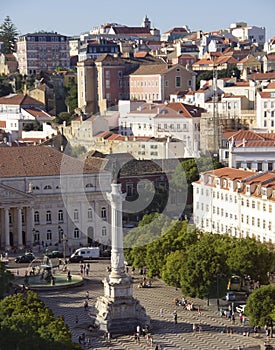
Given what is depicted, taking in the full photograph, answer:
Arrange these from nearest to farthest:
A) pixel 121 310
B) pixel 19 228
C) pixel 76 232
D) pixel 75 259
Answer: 1. pixel 121 310
2. pixel 75 259
3. pixel 19 228
4. pixel 76 232

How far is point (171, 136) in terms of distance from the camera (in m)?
104

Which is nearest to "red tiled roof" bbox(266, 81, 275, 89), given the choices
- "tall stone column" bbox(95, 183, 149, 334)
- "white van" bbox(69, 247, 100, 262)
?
"white van" bbox(69, 247, 100, 262)

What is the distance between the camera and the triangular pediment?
76062 mm

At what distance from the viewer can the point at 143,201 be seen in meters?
83.2

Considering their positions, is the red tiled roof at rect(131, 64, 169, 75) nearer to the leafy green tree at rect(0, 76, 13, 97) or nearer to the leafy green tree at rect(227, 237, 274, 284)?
the leafy green tree at rect(0, 76, 13, 97)

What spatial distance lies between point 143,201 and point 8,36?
3698 inches

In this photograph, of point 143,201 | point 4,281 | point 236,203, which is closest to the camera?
point 4,281

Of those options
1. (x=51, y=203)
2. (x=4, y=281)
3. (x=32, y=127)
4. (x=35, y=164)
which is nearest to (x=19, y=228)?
(x=51, y=203)

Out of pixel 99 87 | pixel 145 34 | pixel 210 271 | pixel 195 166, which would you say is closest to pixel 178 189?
pixel 195 166

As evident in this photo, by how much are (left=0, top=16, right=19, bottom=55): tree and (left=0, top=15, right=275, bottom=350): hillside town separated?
85.0 feet

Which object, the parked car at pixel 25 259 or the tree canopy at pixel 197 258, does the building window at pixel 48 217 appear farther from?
the tree canopy at pixel 197 258

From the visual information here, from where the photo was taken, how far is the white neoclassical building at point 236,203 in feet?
222

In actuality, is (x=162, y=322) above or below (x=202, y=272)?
below

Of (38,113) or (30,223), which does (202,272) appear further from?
(38,113)
